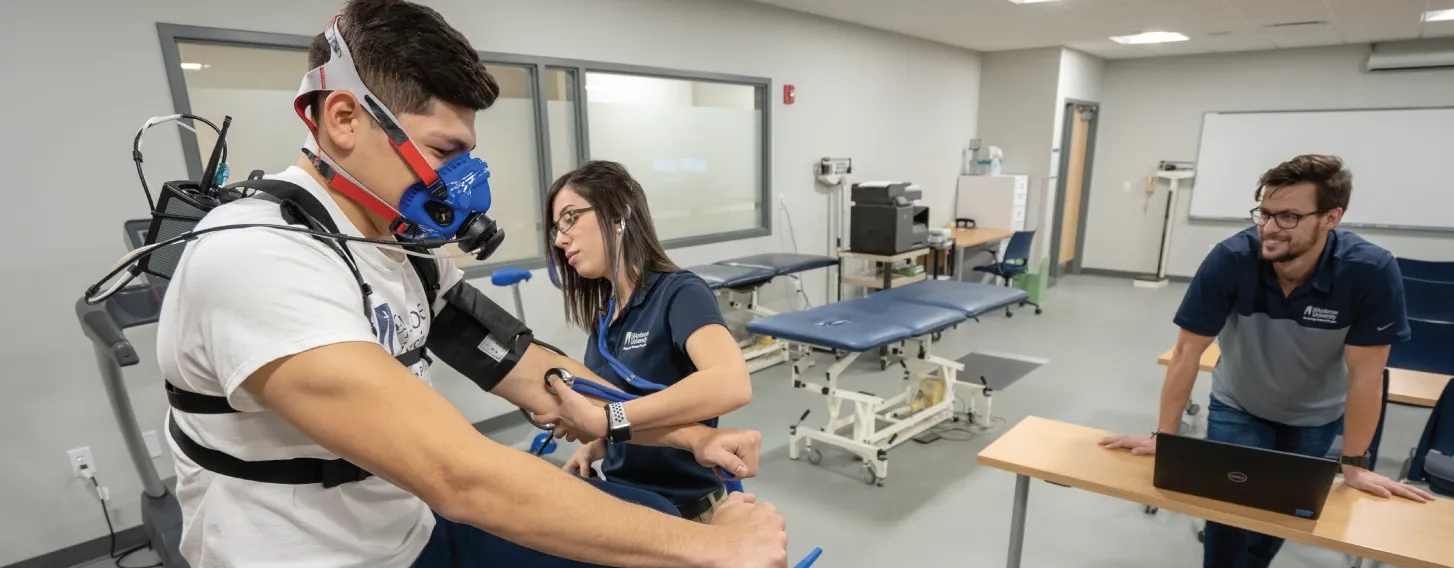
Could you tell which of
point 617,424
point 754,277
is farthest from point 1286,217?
point 754,277

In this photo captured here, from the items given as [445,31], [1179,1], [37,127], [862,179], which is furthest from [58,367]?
[1179,1]

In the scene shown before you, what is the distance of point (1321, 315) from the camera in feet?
6.33

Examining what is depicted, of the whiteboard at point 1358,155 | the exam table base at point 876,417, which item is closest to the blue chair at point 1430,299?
the exam table base at point 876,417

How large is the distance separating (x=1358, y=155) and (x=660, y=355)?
30.2 ft

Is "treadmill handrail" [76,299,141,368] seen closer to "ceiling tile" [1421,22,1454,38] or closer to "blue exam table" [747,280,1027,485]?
"blue exam table" [747,280,1027,485]

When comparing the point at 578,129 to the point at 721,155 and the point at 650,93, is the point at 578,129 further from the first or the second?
the point at 721,155

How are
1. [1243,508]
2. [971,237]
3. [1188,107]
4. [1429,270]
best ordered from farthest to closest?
1. [1188,107]
2. [971,237]
3. [1429,270]
4. [1243,508]

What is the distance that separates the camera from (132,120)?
260 centimetres

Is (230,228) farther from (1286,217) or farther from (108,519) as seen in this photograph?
(108,519)

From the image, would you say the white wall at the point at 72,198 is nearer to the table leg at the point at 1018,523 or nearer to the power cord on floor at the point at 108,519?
the power cord on floor at the point at 108,519

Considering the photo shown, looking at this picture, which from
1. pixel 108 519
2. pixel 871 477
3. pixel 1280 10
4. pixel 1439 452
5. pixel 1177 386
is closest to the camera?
pixel 1177 386

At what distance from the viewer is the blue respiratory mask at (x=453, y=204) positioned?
2.86 feet

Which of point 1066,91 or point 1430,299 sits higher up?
point 1066,91

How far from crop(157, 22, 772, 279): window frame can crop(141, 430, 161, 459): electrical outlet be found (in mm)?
1106
